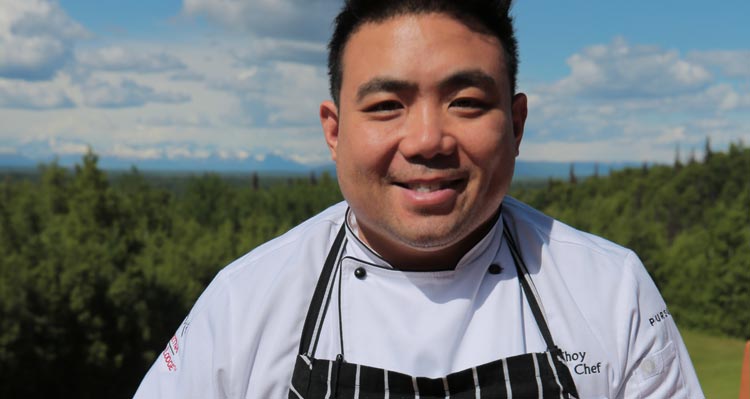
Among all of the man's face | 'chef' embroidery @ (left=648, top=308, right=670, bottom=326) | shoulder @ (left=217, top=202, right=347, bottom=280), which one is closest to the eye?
the man's face

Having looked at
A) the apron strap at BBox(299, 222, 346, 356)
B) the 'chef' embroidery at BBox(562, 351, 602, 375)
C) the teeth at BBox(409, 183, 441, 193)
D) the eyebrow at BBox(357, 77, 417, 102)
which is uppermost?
the eyebrow at BBox(357, 77, 417, 102)

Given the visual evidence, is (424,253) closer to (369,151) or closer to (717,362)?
(369,151)

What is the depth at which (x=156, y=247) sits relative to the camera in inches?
2424

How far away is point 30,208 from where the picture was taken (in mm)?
64438

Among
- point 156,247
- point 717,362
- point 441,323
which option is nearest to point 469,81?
point 441,323

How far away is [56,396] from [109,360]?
3.33 m

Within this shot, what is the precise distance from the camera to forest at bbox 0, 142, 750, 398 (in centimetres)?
4891

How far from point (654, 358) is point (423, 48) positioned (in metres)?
1.46

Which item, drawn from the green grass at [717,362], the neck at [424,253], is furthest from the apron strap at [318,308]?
the green grass at [717,362]

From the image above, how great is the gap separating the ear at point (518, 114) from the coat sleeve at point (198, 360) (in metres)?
1.35

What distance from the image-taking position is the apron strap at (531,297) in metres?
3.41

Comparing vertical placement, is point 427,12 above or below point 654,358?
above

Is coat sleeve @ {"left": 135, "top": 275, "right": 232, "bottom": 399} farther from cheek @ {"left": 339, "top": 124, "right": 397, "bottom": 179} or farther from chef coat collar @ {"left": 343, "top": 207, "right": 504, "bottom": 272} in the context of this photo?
cheek @ {"left": 339, "top": 124, "right": 397, "bottom": 179}

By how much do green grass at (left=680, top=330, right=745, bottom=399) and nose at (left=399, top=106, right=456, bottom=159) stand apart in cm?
3798
